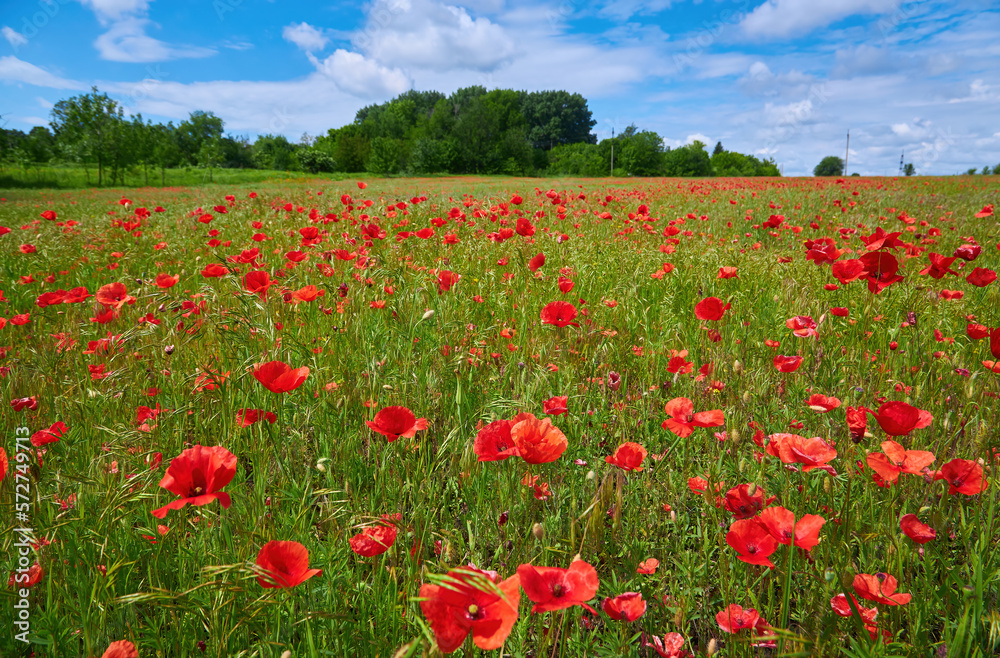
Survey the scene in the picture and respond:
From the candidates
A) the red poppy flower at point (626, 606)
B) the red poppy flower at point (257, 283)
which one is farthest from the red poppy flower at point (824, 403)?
the red poppy flower at point (257, 283)

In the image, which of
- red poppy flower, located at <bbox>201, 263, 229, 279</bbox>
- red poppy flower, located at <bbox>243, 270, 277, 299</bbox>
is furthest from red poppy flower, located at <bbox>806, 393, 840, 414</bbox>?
red poppy flower, located at <bbox>201, 263, 229, 279</bbox>

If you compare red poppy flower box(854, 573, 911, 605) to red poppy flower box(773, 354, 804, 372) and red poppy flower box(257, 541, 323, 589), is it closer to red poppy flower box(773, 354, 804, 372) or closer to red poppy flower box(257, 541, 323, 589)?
red poppy flower box(773, 354, 804, 372)

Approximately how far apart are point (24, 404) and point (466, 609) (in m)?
1.87

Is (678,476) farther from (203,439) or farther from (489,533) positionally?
(203,439)

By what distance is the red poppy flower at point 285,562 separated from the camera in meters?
0.78

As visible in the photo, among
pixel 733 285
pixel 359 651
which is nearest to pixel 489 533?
pixel 359 651

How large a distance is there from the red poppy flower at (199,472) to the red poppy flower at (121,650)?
0.21 m

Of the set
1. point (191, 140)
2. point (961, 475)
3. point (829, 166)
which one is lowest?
point (961, 475)

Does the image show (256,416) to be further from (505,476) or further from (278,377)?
(505,476)

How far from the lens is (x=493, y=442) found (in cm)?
103

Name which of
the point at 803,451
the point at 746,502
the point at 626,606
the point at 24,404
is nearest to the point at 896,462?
the point at 803,451

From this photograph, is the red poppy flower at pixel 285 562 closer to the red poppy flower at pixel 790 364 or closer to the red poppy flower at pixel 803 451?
the red poppy flower at pixel 803 451

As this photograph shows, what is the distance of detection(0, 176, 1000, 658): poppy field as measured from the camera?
971 mm

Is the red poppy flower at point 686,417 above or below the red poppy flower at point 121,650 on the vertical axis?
above
